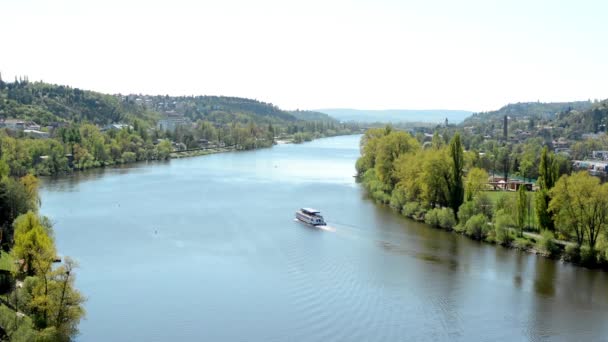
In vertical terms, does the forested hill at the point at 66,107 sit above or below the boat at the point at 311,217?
above

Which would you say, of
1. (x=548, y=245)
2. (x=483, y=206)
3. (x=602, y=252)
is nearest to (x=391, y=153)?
(x=483, y=206)

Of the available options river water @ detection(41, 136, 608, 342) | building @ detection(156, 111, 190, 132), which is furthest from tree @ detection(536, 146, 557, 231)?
building @ detection(156, 111, 190, 132)

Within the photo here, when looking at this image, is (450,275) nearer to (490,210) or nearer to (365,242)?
(365,242)

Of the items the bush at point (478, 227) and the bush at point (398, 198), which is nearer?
the bush at point (478, 227)

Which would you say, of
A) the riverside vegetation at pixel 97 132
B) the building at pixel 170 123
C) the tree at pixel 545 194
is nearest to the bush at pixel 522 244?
the tree at pixel 545 194

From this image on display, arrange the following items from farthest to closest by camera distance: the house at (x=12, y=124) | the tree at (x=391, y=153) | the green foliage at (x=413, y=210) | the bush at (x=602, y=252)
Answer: the house at (x=12, y=124), the tree at (x=391, y=153), the green foliage at (x=413, y=210), the bush at (x=602, y=252)

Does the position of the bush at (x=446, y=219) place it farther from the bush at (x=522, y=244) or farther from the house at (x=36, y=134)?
the house at (x=36, y=134)

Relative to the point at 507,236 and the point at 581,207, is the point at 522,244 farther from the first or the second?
the point at 581,207

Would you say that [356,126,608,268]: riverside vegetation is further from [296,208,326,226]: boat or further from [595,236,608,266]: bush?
[296,208,326,226]: boat
